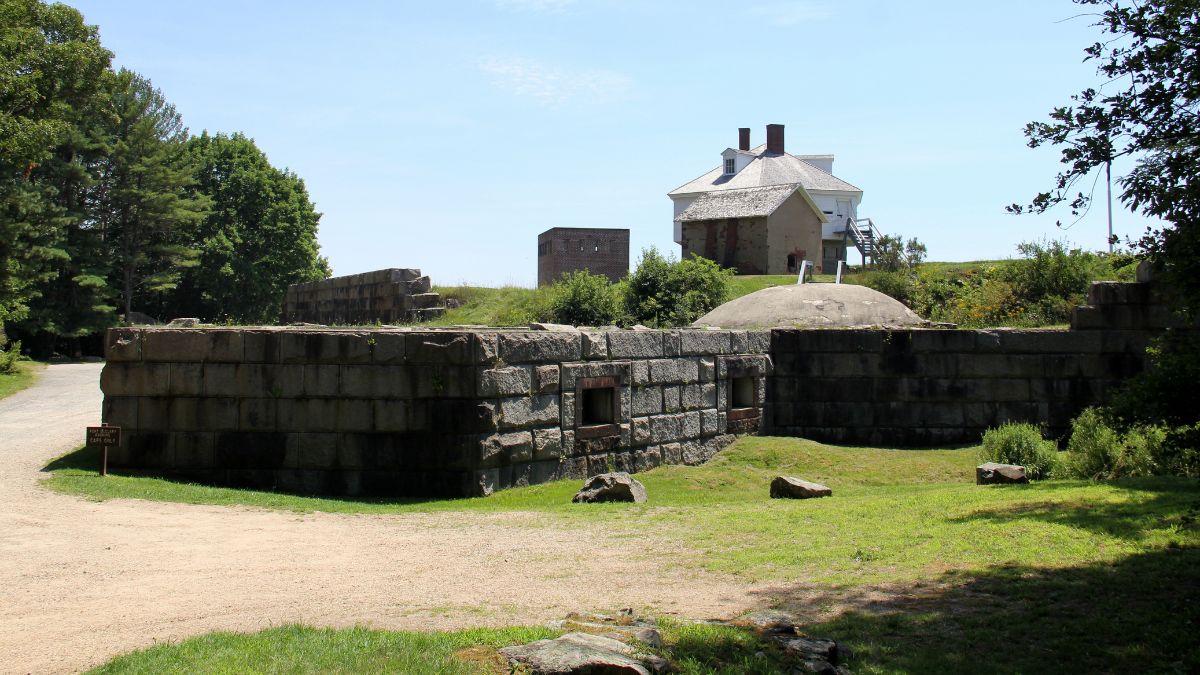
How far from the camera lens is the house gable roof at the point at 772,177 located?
61062mm

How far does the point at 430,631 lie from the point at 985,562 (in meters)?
4.80

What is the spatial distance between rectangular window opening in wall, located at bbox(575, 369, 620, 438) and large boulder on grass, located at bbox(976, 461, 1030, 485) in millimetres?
5021

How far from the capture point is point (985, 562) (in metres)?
8.69

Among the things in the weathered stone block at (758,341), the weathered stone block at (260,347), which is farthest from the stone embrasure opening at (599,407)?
the weathered stone block at (260,347)

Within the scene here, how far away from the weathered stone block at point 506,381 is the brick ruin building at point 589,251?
1120 inches

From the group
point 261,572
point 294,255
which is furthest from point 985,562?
point 294,255

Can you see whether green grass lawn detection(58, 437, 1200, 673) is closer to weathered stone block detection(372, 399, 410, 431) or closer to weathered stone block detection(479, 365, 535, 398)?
weathered stone block detection(372, 399, 410, 431)

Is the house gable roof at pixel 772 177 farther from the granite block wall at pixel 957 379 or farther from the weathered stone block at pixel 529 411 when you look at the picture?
the weathered stone block at pixel 529 411

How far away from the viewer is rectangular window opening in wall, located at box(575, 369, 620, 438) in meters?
14.5

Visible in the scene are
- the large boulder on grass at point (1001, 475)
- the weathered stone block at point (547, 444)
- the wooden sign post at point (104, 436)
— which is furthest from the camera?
the weathered stone block at point (547, 444)

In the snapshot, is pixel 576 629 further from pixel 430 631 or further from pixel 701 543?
pixel 701 543

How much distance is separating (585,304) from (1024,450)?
1253 cm

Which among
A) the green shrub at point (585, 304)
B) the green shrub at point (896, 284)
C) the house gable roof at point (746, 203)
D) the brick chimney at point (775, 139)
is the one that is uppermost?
the brick chimney at point (775, 139)

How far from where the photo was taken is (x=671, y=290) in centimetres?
2627
